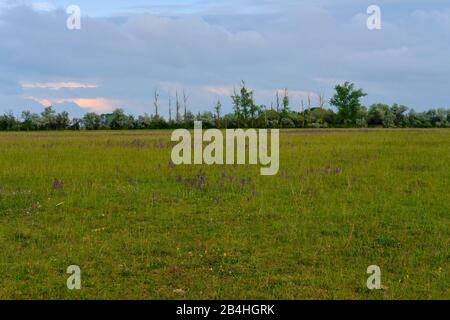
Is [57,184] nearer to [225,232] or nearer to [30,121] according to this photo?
[225,232]

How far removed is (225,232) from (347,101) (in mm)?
80400

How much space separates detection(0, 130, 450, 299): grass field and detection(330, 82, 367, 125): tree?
6768 cm

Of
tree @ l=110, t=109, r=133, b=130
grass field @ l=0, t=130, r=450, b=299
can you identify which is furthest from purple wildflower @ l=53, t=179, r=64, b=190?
tree @ l=110, t=109, r=133, b=130

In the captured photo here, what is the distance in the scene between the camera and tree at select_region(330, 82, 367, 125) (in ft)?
276

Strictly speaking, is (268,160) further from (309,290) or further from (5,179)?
(309,290)

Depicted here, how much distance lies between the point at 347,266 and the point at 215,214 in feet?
14.0

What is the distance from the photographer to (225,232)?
10.3 m

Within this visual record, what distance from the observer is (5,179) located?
16.7 metres

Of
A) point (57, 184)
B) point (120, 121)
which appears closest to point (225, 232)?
point (57, 184)

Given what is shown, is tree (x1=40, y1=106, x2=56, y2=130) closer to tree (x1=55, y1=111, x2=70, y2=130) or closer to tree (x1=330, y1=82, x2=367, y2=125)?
tree (x1=55, y1=111, x2=70, y2=130)

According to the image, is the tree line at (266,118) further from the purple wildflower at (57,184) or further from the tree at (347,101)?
the purple wildflower at (57,184)
